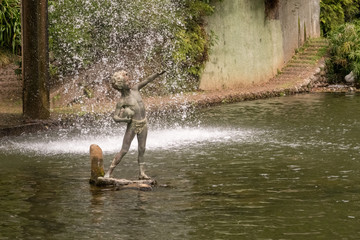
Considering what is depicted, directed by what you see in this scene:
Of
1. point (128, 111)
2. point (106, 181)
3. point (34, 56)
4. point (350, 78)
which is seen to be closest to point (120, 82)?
point (128, 111)

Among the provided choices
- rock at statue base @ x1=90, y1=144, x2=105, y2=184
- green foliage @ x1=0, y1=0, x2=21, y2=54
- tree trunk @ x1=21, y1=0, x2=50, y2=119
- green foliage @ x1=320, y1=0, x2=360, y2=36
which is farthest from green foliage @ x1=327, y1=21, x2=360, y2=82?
rock at statue base @ x1=90, y1=144, x2=105, y2=184

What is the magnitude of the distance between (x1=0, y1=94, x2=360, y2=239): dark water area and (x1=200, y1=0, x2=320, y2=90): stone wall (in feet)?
24.7

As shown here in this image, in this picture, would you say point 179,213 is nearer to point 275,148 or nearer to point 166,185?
point 166,185

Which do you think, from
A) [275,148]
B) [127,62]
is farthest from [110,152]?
[127,62]

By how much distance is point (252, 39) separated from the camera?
24.3 m

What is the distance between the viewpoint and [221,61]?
74.2 feet

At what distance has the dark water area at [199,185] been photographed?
717 centimetres

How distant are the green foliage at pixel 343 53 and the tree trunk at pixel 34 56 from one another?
11.6 meters

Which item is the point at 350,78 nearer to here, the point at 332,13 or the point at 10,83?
the point at 332,13

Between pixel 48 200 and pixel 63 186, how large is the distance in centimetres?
83

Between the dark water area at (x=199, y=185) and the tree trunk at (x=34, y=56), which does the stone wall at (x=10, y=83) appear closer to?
the tree trunk at (x=34, y=56)

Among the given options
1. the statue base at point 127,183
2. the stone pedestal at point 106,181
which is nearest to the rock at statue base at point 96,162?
the stone pedestal at point 106,181

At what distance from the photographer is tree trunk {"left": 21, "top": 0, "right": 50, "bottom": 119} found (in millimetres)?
15289

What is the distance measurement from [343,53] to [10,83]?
10853 millimetres
